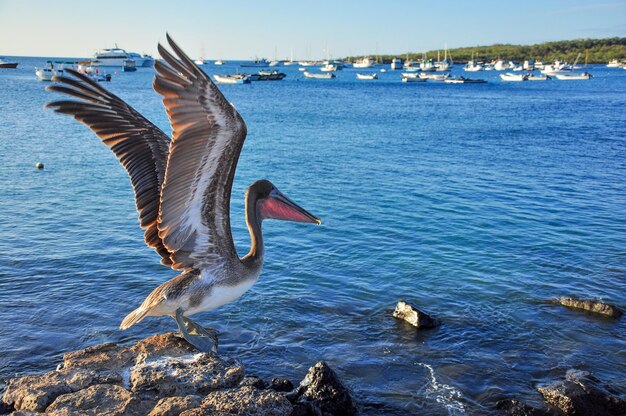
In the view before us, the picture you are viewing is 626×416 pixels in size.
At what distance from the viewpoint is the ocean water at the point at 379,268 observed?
9.34m

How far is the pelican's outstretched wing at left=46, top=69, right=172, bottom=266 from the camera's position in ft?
22.6

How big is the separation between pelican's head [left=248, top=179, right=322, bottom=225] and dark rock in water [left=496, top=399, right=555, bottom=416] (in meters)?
3.55

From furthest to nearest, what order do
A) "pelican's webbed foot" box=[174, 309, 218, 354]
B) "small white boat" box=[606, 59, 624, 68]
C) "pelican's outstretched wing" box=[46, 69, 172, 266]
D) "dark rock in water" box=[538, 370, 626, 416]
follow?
1. "small white boat" box=[606, 59, 624, 68]
2. "dark rock in water" box=[538, 370, 626, 416]
3. "pelican's outstretched wing" box=[46, 69, 172, 266]
4. "pelican's webbed foot" box=[174, 309, 218, 354]

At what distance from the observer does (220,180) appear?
576cm

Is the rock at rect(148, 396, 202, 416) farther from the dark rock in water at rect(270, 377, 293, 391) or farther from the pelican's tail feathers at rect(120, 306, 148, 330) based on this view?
the dark rock in water at rect(270, 377, 293, 391)

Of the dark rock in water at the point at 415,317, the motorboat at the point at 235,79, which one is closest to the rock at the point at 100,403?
the dark rock in water at the point at 415,317

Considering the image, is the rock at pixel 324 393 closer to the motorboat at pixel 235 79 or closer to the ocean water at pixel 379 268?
the ocean water at pixel 379 268

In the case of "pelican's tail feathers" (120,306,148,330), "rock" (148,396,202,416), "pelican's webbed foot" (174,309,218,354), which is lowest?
"rock" (148,396,202,416)

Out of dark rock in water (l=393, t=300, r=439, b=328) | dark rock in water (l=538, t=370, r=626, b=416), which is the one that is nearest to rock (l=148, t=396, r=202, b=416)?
dark rock in water (l=538, t=370, r=626, b=416)

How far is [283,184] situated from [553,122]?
97.2 ft

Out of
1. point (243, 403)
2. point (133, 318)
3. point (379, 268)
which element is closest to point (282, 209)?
point (133, 318)

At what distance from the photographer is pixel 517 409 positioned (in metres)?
7.89

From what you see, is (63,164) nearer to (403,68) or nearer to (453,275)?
(453,275)

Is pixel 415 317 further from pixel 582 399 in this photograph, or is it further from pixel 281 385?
pixel 281 385
